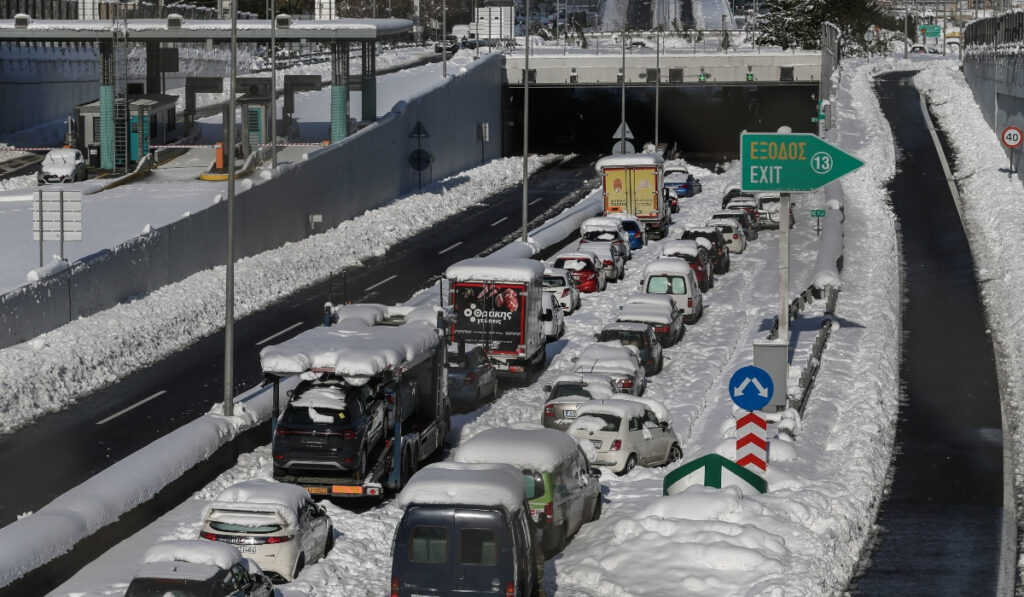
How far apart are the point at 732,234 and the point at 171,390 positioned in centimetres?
2823

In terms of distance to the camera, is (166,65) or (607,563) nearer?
(607,563)

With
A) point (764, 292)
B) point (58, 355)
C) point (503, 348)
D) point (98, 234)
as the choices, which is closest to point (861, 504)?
point (503, 348)

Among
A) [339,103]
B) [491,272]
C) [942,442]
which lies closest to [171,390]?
[491,272]

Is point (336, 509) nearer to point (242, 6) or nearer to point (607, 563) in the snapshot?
point (607, 563)

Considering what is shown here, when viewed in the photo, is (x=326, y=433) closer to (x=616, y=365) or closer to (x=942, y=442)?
(x=616, y=365)

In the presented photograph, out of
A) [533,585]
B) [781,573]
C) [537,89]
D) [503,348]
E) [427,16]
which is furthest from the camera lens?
[427,16]

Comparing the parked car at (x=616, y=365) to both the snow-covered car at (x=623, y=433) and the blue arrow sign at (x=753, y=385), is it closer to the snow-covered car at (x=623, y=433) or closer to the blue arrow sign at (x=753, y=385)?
the snow-covered car at (x=623, y=433)

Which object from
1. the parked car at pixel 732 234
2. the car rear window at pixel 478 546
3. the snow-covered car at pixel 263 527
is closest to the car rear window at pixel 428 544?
the car rear window at pixel 478 546

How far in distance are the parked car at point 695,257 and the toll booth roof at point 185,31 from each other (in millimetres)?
20648

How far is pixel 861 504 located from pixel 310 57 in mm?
87676

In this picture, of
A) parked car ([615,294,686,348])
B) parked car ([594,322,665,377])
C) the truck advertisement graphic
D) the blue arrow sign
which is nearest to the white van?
parked car ([615,294,686,348])

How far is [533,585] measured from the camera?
768 inches

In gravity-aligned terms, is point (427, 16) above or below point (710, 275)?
above

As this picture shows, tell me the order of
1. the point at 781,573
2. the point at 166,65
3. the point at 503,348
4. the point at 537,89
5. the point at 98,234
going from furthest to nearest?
1. the point at 537,89
2. the point at 166,65
3. the point at 98,234
4. the point at 503,348
5. the point at 781,573
